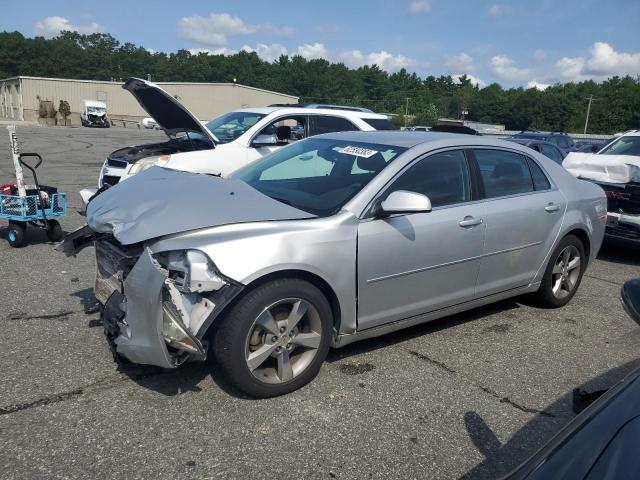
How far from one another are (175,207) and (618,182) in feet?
20.5

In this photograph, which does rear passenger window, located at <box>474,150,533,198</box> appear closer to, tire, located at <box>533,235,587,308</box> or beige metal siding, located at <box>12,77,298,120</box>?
tire, located at <box>533,235,587,308</box>

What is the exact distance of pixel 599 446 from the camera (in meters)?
1.36

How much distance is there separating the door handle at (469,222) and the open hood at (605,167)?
164 inches

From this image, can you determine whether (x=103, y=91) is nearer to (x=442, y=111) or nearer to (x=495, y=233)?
(x=495, y=233)

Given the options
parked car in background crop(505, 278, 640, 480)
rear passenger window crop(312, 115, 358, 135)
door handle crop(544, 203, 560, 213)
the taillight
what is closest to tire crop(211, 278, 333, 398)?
parked car in background crop(505, 278, 640, 480)

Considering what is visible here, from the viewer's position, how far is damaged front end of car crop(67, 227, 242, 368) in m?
2.92

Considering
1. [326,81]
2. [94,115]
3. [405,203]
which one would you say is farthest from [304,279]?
[326,81]

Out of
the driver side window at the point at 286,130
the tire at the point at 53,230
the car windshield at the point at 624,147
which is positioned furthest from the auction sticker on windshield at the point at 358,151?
the car windshield at the point at 624,147

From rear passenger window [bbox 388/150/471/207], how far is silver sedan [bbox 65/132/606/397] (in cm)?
1

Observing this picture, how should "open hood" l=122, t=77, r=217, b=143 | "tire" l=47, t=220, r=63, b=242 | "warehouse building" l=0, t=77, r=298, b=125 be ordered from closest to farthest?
"tire" l=47, t=220, r=63, b=242 → "open hood" l=122, t=77, r=217, b=143 → "warehouse building" l=0, t=77, r=298, b=125

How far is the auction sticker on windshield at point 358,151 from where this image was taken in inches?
160

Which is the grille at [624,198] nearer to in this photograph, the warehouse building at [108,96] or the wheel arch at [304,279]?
the wheel arch at [304,279]

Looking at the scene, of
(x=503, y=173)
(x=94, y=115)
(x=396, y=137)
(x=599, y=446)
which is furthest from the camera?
(x=94, y=115)

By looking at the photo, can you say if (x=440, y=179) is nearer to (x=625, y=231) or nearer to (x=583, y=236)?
(x=583, y=236)
